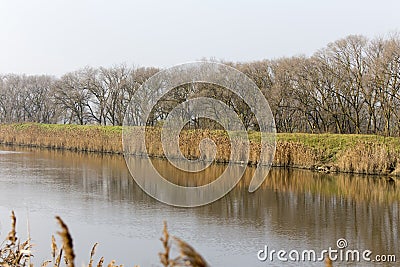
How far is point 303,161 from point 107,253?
11869 mm

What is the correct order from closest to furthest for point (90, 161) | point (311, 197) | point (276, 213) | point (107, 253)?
point (107, 253), point (276, 213), point (311, 197), point (90, 161)

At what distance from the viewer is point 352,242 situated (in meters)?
8.07

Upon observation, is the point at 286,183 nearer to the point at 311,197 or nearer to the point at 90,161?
the point at 311,197

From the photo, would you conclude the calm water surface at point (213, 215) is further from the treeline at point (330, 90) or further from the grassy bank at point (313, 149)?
the treeline at point (330, 90)

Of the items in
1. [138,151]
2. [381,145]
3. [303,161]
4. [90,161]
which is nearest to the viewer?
[381,145]

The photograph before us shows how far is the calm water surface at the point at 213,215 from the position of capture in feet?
25.0

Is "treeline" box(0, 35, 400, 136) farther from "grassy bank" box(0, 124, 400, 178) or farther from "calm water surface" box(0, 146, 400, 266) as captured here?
"calm water surface" box(0, 146, 400, 266)

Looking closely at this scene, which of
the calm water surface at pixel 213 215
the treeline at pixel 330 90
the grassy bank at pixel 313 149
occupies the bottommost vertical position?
the calm water surface at pixel 213 215

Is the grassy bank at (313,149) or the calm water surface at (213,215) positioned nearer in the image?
the calm water surface at (213,215)

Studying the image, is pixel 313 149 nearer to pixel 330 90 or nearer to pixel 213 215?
pixel 330 90

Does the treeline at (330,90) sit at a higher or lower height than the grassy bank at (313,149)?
higher

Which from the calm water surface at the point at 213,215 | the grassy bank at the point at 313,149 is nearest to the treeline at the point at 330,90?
the grassy bank at the point at 313,149

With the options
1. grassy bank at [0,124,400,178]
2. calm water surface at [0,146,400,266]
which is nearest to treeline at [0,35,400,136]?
grassy bank at [0,124,400,178]

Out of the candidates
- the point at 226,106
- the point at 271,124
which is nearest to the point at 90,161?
the point at 226,106
